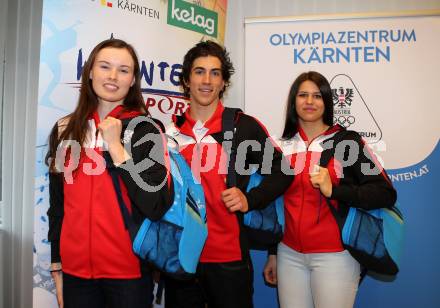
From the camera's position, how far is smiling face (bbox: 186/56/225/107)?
185cm

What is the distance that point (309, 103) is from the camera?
192 centimetres

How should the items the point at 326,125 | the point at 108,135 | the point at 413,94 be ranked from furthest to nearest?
the point at 413,94 → the point at 326,125 → the point at 108,135

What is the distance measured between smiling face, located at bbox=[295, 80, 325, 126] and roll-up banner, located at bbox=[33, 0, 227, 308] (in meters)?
0.84

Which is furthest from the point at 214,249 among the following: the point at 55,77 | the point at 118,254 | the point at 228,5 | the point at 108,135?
the point at 228,5

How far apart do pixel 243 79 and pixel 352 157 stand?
1211 mm

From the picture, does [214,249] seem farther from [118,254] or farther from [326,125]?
[326,125]

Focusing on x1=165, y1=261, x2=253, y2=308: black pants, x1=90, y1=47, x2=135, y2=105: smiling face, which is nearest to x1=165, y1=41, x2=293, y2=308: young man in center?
x1=165, y1=261, x2=253, y2=308: black pants

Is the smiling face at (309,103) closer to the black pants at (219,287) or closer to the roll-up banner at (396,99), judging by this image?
the roll-up banner at (396,99)

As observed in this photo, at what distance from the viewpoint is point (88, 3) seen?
6.88ft

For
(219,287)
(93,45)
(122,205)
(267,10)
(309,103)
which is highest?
(267,10)

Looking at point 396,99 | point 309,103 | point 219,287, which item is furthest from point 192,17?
point 219,287

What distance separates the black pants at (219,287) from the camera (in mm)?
1666

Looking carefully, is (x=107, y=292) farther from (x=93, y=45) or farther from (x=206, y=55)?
(x=93, y=45)

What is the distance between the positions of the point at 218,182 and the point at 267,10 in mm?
1616
